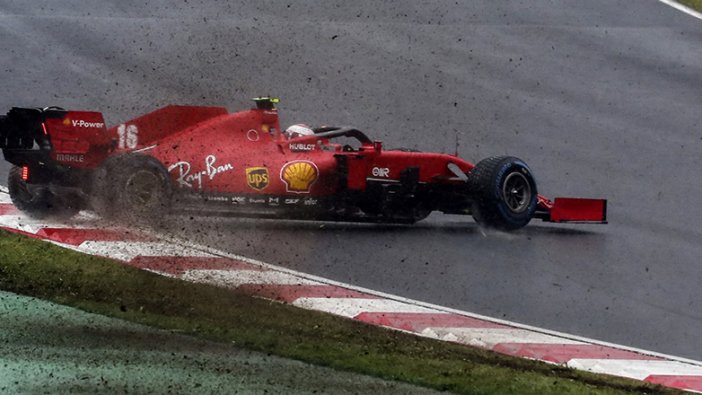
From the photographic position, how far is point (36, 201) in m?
11.5

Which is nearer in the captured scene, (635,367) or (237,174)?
(635,367)

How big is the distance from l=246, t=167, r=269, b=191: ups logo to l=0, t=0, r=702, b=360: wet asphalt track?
408 mm

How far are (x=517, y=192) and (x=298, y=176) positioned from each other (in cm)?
213

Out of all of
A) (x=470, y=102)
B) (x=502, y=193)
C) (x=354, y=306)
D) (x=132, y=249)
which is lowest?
(x=354, y=306)

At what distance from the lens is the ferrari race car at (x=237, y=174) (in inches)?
441

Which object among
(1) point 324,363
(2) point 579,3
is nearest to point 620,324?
(1) point 324,363

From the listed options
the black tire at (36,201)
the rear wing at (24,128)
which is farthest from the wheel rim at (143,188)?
the rear wing at (24,128)

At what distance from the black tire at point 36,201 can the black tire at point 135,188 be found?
0.45 meters

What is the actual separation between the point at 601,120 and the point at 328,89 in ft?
11.0

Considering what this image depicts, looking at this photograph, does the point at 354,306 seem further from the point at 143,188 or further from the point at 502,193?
the point at 502,193

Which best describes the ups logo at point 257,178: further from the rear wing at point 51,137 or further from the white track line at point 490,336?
the white track line at point 490,336

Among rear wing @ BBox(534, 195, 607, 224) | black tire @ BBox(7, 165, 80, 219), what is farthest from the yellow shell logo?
rear wing @ BBox(534, 195, 607, 224)

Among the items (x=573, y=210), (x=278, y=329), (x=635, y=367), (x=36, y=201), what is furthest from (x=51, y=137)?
(x=635, y=367)

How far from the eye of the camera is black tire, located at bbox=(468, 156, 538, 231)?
12.3 metres
